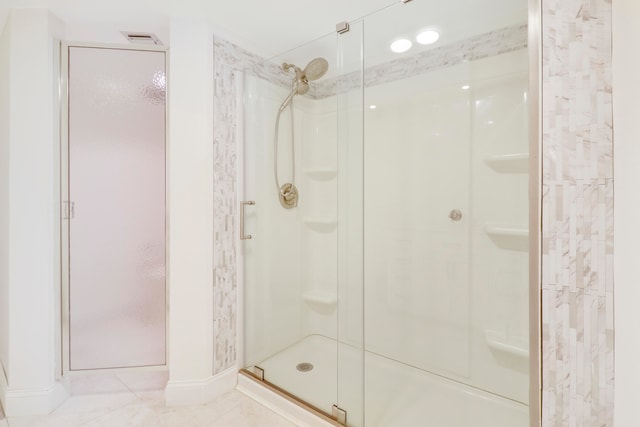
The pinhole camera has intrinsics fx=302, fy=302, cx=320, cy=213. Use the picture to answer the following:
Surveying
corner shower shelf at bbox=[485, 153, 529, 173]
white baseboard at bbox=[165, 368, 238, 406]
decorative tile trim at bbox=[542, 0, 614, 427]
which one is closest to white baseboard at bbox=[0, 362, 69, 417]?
white baseboard at bbox=[165, 368, 238, 406]

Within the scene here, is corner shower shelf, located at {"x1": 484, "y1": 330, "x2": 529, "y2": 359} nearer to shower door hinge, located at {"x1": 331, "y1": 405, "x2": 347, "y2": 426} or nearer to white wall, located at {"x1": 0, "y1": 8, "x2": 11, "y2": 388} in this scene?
shower door hinge, located at {"x1": 331, "y1": 405, "x2": 347, "y2": 426}

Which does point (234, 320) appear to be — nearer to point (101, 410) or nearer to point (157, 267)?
point (157, 267)

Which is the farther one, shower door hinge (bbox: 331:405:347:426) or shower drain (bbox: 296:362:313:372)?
shower drain (bbox: 296:362:313:372)

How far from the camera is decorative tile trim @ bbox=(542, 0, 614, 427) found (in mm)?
814

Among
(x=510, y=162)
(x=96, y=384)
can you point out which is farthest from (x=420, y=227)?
(x=96, y=384)

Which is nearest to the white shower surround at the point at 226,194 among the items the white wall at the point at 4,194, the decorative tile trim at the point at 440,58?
the decorative tile trim at the point at 440,58

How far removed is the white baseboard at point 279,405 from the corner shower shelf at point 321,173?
1.27 m

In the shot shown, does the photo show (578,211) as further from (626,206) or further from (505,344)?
(505,344)

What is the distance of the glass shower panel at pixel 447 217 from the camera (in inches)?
55.2

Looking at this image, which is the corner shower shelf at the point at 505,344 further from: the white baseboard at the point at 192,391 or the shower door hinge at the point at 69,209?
the shower door hinge at the point at 69,209

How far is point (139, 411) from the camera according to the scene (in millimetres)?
1585

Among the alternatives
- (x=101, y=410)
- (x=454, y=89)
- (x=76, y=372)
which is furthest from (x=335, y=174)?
(x=76, y=372)

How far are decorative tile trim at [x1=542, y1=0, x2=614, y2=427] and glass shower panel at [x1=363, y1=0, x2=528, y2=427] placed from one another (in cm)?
51

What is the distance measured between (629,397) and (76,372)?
8.47 ft
